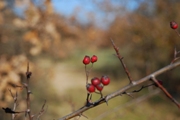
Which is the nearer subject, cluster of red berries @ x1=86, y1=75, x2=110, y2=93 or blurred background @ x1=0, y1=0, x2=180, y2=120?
cluster of red berries @ x1=86, y1=75, x2=110, y2=93

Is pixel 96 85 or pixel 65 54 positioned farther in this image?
pixel 65 54

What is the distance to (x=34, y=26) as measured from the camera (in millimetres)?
2846

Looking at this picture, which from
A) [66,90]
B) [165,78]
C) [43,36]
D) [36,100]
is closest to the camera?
[43,36]

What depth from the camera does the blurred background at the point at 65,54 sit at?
2811 mm

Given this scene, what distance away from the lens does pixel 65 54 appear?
895 centimetres

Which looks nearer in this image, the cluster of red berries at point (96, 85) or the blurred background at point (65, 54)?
the cluster of red berries at point (96, 85)

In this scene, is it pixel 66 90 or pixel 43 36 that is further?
pixel 66 90

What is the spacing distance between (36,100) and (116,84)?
5.57 meters

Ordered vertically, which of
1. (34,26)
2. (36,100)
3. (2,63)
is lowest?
(36,100)

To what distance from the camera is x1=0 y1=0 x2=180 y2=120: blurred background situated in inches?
111

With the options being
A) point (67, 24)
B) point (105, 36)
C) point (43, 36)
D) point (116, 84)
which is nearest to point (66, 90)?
point (116, 84)

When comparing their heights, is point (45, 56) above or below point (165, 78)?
above

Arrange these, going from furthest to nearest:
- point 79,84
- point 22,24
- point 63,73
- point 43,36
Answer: point 63,73
point 79,84
point 43,36
point 22,24

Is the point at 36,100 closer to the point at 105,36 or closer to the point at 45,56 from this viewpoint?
the point at 45,56
